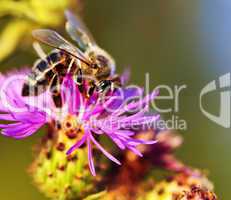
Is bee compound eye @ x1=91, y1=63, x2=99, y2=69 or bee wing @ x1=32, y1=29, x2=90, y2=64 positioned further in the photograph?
bee compound eye @ x1=91, y1=63, x2=99, y2=69

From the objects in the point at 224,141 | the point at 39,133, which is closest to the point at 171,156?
the point at 39,133

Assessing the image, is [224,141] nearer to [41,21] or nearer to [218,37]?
[218,37]

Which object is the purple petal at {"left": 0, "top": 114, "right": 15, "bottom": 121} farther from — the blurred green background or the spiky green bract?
the blurred green background

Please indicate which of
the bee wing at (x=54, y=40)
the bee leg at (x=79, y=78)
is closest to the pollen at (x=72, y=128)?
the bee leg at (x=79, y=78)

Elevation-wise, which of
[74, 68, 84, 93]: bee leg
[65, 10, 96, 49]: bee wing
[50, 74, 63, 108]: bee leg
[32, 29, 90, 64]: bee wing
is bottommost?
[50, 74, 63, 108]: bee leg

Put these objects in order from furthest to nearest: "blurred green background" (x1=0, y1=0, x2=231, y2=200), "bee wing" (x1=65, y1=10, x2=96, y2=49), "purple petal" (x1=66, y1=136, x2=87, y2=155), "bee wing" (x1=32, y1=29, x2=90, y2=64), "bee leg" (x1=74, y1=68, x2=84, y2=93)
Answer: "blurred green background" (x1=0, y1=0, x2=231, y2=200) → "bee wing" (x1=65, y1=10, x2=96, y2=49) → "bee leg" (x1=74, y1=68, x2=84, y2=93) → "purple petal" (x1=66, y1=136, x2=87, y2=155) → "bee wing" (x1=32, y1=29, x2=90, y2=64)

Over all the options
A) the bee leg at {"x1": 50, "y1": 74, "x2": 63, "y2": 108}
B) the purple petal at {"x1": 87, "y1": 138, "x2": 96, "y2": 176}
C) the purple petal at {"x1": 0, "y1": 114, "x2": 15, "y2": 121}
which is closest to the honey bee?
the bee leg at {"x1": 50, "y1": 74, "x2": 63, "y2": 108}

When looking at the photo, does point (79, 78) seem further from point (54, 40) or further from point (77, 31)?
point (77, 31)
